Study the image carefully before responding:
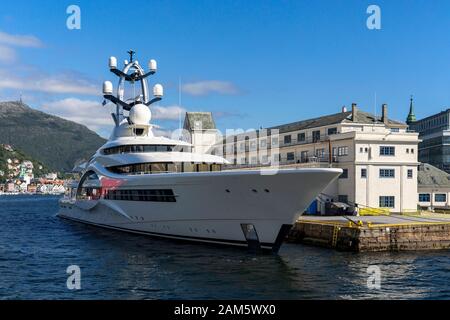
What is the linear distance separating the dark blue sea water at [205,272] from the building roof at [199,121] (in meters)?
47.5

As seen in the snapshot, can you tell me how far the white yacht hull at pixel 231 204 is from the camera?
24.8 m

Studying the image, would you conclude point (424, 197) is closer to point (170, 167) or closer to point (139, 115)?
point (170, 167)

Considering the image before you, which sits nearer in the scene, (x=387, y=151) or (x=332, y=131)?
(x=387, y=151)

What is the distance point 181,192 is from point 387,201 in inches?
908

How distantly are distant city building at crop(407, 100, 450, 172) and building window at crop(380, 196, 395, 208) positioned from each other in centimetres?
2800

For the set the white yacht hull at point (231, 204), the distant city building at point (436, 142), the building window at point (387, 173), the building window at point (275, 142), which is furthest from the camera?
the distant city building at point (436, 142)

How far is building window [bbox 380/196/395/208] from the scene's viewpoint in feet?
140

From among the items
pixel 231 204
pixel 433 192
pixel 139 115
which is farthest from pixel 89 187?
pixel 433 192

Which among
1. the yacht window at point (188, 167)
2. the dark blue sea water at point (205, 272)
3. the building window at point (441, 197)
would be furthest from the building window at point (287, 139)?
the dark blue sea water at point (205, 272)

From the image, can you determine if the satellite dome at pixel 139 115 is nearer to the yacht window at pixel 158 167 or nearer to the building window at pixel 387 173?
the yacht window at pixel 158 167

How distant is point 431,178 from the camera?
A: 5012 centimetres

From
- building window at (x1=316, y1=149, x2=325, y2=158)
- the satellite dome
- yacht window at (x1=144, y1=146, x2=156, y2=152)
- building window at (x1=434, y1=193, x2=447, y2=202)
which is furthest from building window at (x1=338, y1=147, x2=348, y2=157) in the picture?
the satellite dome

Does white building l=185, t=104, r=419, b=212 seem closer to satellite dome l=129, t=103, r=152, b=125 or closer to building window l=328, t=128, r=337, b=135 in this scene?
building window l=328, t=128, r=337, b=135
